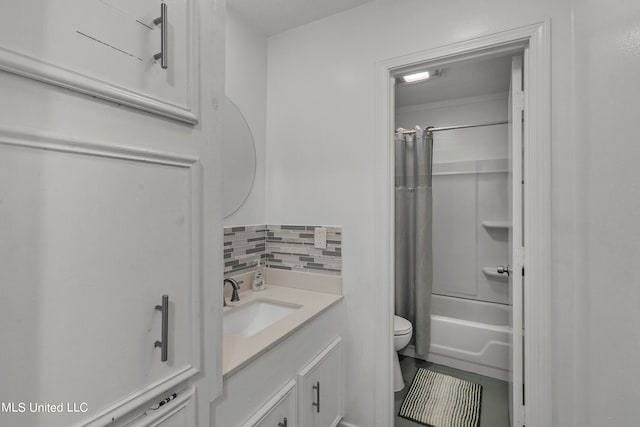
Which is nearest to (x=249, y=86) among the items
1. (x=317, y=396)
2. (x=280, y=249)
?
(x=280, y=249)

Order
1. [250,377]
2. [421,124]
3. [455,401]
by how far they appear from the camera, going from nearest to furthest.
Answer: [250,377], [455,401], [421,124]

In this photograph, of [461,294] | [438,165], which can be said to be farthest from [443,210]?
[461,294]

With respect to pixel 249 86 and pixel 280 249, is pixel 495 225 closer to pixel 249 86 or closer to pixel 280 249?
pixel 280 249

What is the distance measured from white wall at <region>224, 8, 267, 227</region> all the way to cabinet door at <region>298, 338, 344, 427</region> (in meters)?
0.88

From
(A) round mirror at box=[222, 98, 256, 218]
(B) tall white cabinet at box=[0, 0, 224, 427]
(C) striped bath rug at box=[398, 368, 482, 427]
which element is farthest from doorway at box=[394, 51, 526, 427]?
(B) tall white cabinet at box=[0, 0, 224, 427]

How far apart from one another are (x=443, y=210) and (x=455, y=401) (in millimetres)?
1628

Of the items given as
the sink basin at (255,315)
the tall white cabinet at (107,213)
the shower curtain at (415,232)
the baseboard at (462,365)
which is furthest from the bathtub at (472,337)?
the tall white cabinet at (107,213)

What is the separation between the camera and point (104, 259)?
1.81 ft

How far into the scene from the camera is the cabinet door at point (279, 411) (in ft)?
3.21

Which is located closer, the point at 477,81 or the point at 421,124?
the point at 477,81

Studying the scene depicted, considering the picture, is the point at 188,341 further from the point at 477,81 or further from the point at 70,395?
the point at 477,81

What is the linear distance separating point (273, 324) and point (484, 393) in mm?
1816

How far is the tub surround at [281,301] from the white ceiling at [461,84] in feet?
5.85

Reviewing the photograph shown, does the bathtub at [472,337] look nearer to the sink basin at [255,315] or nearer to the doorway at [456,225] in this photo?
the doorway at [456,225]
